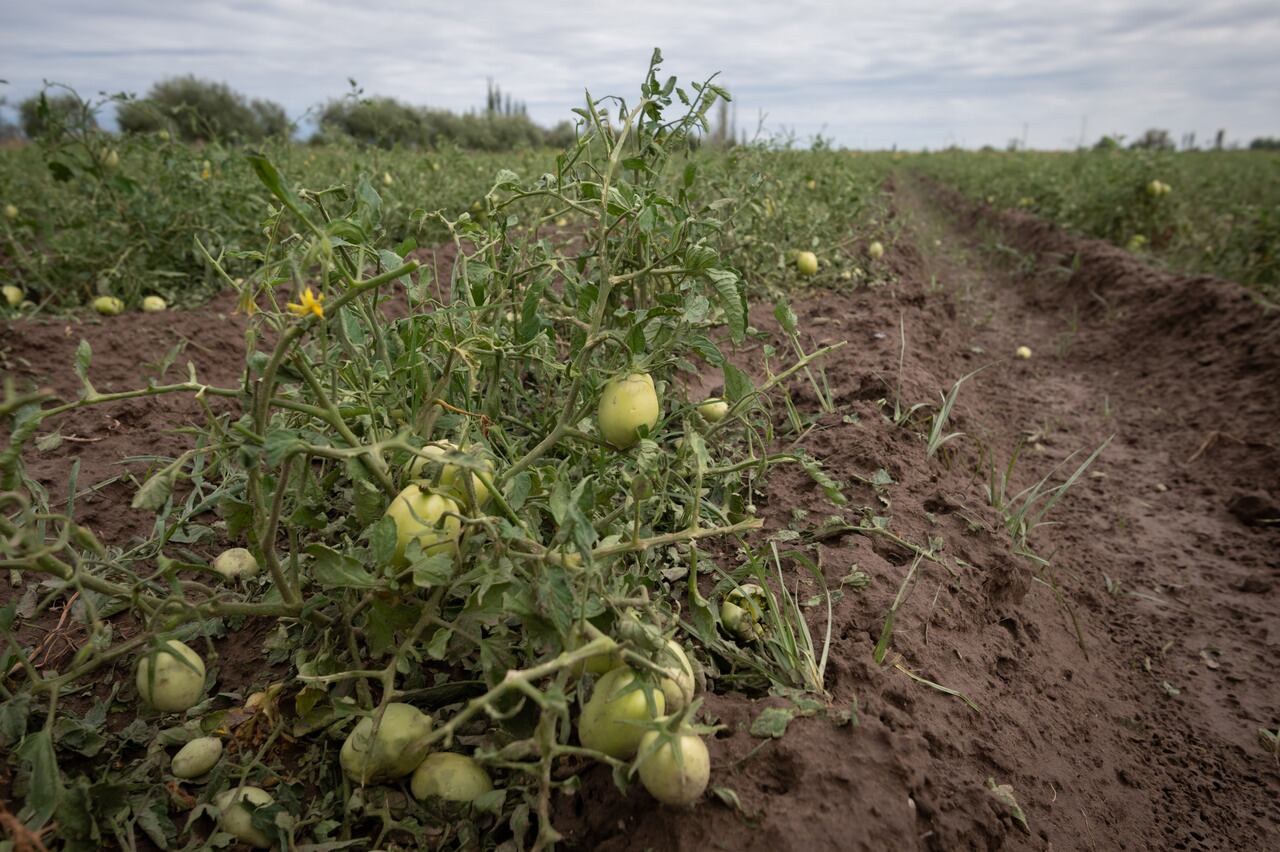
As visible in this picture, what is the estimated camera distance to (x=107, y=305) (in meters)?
3.71

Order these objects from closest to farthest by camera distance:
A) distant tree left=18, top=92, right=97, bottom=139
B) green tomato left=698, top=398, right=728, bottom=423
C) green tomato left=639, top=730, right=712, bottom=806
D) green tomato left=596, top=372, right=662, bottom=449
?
green tomato left=639, top=730, right=712, bottom=806, green tomato left=596, top=372, right=662, bottom=449, green tomato left=698, top=398, right=728, bottom=423, distant tree left=18, top=92, right=97, bottom=139

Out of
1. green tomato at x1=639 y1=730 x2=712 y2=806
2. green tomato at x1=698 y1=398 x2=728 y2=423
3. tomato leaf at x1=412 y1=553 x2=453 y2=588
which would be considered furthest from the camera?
green tomato at x1=698 y1=398 x2=728 y2=423

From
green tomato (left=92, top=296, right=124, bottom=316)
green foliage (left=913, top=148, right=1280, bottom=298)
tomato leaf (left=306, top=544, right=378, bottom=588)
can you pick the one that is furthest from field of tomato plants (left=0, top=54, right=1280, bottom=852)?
green foliage (left=913, top=148, right=1280, bottom=298)

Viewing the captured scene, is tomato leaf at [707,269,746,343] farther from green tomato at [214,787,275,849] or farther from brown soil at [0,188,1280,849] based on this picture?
green tomato at [214,787,275,849]

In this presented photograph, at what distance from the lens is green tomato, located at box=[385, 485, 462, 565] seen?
121 centimetres

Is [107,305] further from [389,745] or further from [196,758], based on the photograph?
[389,745]

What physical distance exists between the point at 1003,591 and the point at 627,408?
1343 millimetres

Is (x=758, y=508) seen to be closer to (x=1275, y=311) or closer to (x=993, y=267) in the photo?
(x=1275, y=311)

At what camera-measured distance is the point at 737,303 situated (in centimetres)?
131

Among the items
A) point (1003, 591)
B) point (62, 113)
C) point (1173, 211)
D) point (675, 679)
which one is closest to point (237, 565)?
point (675, 679)

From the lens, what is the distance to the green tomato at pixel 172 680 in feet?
4.13

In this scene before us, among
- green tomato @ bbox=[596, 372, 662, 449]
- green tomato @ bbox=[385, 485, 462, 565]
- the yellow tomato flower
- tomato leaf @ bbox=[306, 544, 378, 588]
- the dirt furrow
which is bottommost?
the dirt furrow

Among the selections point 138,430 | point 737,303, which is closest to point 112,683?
point 138,430

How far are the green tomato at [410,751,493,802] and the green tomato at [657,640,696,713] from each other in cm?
35
